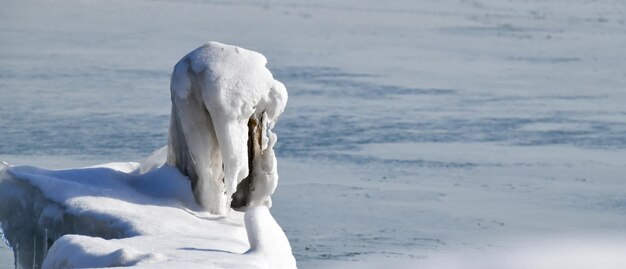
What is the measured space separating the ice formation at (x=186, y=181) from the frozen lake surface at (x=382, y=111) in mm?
876

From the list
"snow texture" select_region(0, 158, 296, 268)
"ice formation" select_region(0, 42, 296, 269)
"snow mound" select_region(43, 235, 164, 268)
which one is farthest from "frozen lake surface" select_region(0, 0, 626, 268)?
"snow mound" select_region(43, 235, 164, 268)

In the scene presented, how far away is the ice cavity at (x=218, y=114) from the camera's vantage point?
618 centimetres

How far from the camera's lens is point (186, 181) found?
6.27 metres

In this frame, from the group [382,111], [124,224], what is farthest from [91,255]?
[382,111]

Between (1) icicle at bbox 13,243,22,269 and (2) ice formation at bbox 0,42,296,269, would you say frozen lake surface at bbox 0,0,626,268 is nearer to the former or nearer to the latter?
(2) ice formation at bbox 0,42,296,269

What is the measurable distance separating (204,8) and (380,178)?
10.9m

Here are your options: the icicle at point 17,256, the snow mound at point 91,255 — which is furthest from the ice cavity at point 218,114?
the snow mound at point 91,255

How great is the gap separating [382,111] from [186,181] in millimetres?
5584

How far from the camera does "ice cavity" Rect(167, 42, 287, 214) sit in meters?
6.18

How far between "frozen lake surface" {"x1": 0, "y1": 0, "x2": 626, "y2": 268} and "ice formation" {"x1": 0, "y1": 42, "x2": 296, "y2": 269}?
0.88 m

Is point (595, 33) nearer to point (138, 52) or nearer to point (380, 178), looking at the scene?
point (138, 52)

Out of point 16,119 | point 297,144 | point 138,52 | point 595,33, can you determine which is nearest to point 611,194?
point 297,144

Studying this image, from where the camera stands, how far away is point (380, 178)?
30.3 ft

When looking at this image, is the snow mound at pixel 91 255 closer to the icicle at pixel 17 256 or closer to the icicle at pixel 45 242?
the icicle at pixel 45 242
